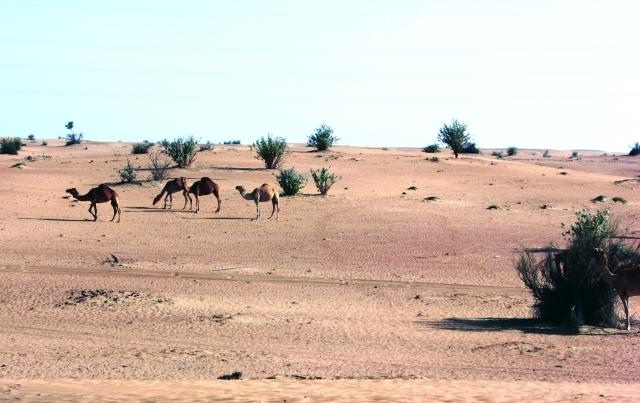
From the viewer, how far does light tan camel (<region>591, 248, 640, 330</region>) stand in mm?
14883

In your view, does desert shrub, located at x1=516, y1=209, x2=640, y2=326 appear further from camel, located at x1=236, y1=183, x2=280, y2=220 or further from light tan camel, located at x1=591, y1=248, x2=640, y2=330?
camel, located at x1=236, y1=183, x2=280, y2=220

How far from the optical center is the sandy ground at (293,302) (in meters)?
11.5

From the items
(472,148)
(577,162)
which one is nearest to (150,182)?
(577,162)

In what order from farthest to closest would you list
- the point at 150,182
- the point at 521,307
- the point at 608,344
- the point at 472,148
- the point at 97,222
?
the point at 472,148
the point at 150,182
the point at 97,222
the point at 521,307
the point at 608,344

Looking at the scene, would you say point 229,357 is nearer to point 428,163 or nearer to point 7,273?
point 7,273

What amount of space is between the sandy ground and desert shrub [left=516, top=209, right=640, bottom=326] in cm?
46

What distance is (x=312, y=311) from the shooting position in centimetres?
1717

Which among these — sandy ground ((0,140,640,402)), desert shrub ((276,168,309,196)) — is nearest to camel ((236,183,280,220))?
sandy ground ((0,140,640,402))

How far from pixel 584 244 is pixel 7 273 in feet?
43.6

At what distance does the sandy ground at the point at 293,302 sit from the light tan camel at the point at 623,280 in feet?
2.45

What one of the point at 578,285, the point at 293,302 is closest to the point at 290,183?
the point at 293,302

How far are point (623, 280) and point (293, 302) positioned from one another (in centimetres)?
666

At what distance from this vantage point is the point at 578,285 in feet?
53.5

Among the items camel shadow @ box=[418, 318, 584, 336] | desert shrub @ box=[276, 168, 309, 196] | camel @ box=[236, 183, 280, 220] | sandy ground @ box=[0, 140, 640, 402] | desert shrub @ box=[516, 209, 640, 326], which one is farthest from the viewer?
desert shrub @ box=[276, 168, 309, 196]
